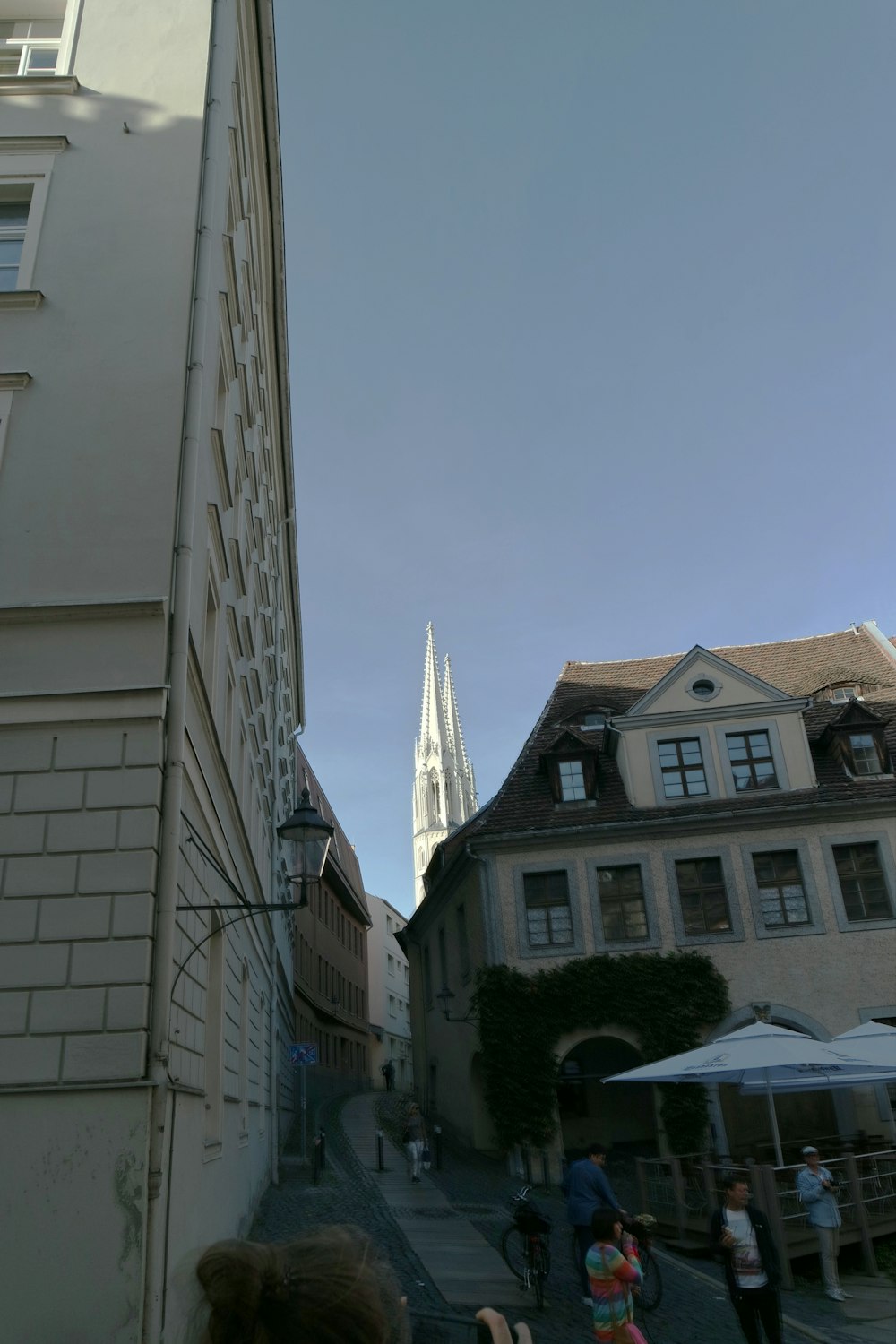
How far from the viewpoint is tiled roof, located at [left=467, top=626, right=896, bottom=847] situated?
79.4 ft

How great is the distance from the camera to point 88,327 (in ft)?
34.5

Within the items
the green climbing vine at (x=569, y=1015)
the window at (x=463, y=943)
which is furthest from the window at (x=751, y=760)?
the window at (x=463, y=943)

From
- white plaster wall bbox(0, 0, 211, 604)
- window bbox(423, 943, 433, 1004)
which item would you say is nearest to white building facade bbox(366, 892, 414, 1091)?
window bbox(423, 943, 433, 1004)

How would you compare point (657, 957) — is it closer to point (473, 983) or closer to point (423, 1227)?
point (473, 983)

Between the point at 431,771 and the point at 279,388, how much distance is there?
312 ft

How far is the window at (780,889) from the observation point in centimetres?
2303

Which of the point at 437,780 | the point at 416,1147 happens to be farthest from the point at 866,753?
the point at 437,780

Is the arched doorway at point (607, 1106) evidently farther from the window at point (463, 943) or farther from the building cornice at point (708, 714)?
the building cornice at point (708, 714)

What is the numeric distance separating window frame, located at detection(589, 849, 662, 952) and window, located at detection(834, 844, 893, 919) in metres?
4.16

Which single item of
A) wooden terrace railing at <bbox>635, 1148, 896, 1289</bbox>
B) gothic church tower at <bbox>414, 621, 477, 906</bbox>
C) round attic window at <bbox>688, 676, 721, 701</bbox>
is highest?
gothic church tower at <bbox>414, 621, 477, 906</bbox>

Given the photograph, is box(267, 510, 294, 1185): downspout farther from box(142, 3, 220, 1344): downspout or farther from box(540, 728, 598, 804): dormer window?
box(142, 3, 220, 1344): downspout

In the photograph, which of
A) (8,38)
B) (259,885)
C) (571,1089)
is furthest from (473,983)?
(8,38)

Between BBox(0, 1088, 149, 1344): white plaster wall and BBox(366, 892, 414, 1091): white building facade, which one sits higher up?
BBox(366, 892, 414, 1091): white building facade

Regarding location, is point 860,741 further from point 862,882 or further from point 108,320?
point 108,320
